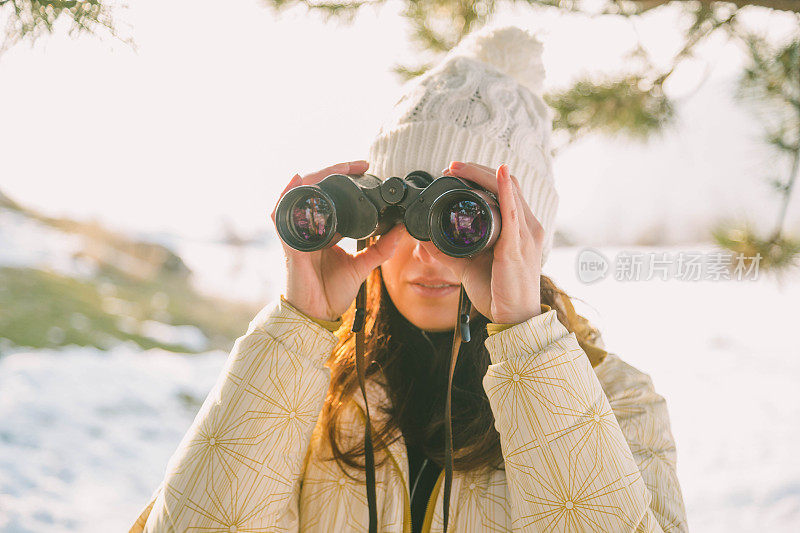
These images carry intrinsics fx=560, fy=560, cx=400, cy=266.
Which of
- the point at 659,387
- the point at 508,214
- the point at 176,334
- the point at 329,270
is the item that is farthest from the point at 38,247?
the point at 659,387

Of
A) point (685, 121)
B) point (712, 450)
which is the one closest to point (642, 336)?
point (712, 450)

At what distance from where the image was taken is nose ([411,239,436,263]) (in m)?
0.91

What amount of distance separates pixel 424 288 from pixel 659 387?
223 centimetres

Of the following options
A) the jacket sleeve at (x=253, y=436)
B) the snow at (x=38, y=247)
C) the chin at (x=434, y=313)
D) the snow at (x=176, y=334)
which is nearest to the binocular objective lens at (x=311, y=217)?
the jacket sleeve at (x=253, y=436)

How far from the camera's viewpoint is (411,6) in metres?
1.49

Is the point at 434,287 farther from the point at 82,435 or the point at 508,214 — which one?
the point at 82,435

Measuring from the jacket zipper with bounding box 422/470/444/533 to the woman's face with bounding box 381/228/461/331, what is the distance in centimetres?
24

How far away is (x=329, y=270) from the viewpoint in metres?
0.86

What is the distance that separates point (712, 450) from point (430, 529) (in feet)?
6.81

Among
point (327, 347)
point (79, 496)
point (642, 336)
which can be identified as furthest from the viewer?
point (642, 336)

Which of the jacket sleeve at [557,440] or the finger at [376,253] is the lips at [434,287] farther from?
the jacket sleeve at [557,440]

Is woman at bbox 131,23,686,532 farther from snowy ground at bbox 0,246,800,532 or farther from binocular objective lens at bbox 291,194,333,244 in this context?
snowy ground at bbox 0,246,800,532

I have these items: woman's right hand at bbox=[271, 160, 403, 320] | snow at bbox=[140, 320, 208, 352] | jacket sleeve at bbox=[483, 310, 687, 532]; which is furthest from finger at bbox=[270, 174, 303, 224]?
snow at bbox=[140, 320, 208, 352]

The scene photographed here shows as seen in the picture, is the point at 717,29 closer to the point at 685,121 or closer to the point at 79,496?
the point at 685,121
